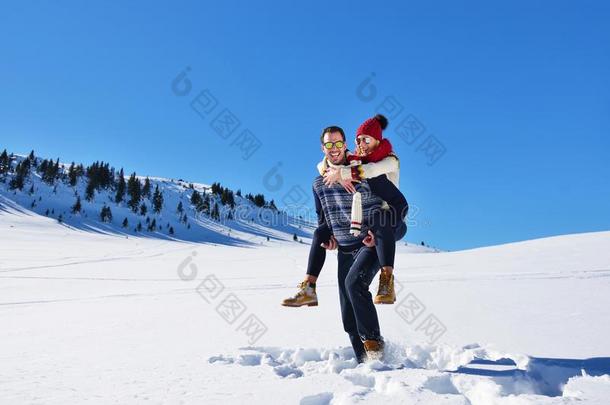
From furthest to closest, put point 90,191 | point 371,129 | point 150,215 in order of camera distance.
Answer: point 150,215
point 90,191
point 371,129

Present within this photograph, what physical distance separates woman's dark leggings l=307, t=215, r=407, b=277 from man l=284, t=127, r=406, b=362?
0.02 metres

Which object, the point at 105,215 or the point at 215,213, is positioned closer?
the point at 105,215

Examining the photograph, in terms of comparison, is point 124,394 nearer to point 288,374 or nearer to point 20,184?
point 288,374

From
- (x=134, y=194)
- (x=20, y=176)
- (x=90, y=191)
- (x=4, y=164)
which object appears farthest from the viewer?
(x=134, y=194)

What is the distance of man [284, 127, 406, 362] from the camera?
2.77 meters

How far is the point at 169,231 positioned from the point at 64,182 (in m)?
35.9

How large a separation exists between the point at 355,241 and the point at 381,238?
360 millimetres

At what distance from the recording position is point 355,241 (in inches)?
122

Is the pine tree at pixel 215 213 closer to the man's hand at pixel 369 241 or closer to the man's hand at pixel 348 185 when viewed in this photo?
the man's hand at pixel 348 185

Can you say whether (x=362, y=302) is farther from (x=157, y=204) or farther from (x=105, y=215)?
(x=157, y=204)

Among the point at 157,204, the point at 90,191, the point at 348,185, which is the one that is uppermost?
the point at 90,191

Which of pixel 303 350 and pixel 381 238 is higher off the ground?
pixel 381 238

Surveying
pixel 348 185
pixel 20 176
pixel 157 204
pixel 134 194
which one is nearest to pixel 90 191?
pixel 134 194

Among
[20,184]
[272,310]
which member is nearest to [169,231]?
[20,184]
